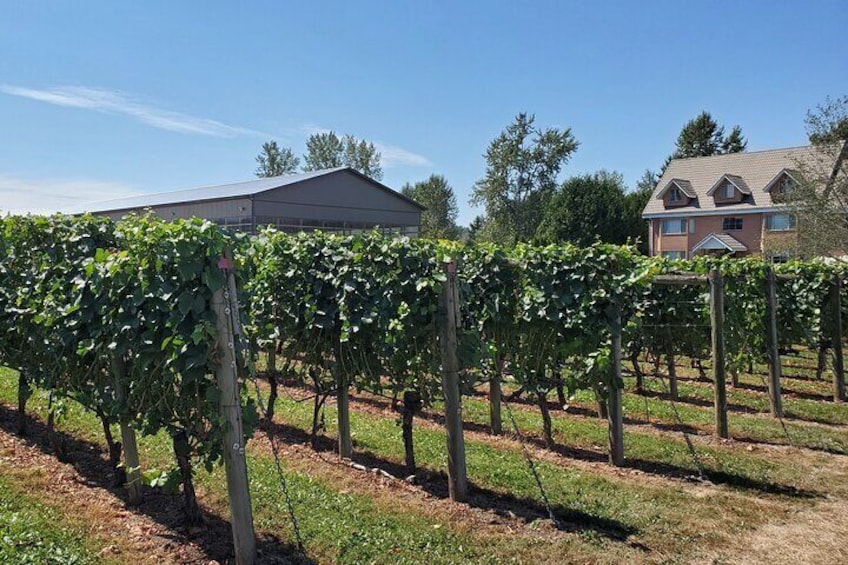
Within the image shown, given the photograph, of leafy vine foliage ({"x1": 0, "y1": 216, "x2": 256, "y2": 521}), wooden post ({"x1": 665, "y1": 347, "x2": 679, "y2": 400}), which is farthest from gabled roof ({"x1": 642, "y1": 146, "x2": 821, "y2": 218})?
leafy vine foliage ({"x1": 0, "y1": 216, "x2": 256, "y2": 521})

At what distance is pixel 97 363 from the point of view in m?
5.25

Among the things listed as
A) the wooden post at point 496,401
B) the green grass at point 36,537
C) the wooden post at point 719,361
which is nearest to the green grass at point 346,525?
the green grass at point 36,537

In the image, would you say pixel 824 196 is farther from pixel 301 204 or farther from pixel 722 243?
pixel 301 204

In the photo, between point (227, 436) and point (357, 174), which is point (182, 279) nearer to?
point (227, 436)

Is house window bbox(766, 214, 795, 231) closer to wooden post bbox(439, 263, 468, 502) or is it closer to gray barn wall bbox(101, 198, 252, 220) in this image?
gray barn wall bbox(101, 198, 252, 220)

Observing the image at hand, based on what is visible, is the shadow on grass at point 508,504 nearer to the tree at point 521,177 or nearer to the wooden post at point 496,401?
the wooden post at point 496,401

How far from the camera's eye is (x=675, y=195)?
1644 inches

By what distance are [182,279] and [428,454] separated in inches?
148

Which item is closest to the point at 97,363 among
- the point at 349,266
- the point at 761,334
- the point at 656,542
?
the point at 349,266

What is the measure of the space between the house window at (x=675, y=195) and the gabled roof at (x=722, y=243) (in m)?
3.41

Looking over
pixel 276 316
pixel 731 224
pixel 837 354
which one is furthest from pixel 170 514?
pixel 731 224

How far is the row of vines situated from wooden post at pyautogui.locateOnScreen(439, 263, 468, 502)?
0.11 meters

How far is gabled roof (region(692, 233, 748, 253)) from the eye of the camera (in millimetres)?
38344

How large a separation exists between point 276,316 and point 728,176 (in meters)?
39.2
